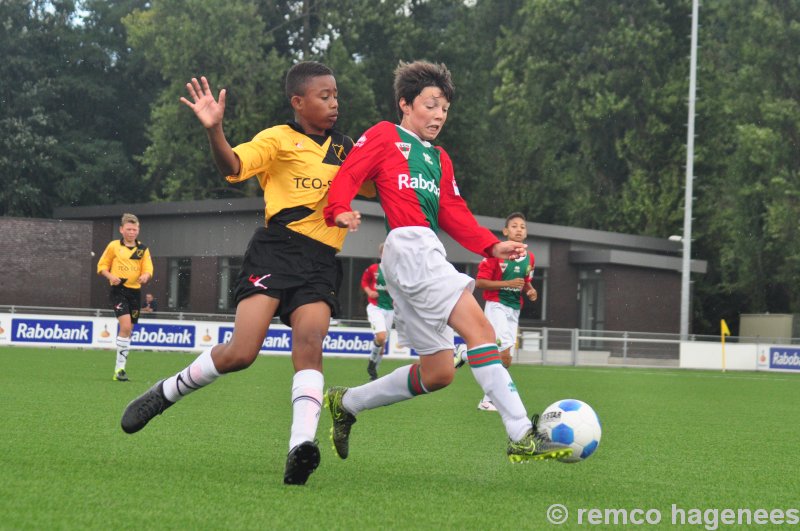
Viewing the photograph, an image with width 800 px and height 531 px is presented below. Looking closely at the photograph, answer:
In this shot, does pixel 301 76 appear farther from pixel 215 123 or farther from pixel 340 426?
pixel 340 426

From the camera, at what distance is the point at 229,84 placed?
156ft

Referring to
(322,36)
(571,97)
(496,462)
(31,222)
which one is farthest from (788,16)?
(496,462)

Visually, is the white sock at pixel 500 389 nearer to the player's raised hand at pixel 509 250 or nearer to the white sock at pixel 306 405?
the player's raised hand at pixel 509 250

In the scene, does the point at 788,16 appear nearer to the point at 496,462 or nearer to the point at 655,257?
the point at 655,257

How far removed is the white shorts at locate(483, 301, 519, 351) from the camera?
1305 cm

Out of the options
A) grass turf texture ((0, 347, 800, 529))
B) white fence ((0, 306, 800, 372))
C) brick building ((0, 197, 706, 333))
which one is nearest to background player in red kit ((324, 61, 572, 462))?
grass turf texture ((0, 347, 800, 529))

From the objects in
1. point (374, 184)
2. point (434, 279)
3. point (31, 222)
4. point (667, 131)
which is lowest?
point (434, 279)

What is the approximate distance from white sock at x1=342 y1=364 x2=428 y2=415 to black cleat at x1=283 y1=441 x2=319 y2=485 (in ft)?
2.96

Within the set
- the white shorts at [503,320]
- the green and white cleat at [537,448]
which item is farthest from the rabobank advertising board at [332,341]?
the green and white cleat at [537,448]

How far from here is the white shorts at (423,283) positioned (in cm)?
615

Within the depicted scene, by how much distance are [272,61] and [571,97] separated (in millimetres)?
12869

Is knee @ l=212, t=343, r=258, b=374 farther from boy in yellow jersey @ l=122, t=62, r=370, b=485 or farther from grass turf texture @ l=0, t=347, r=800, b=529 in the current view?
grass turf texture @ l=0, t=347, r=800, b=529

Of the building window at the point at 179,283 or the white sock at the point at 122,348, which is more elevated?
the building window at the point at 179,283

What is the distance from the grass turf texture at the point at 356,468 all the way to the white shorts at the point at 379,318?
18.5 feet
